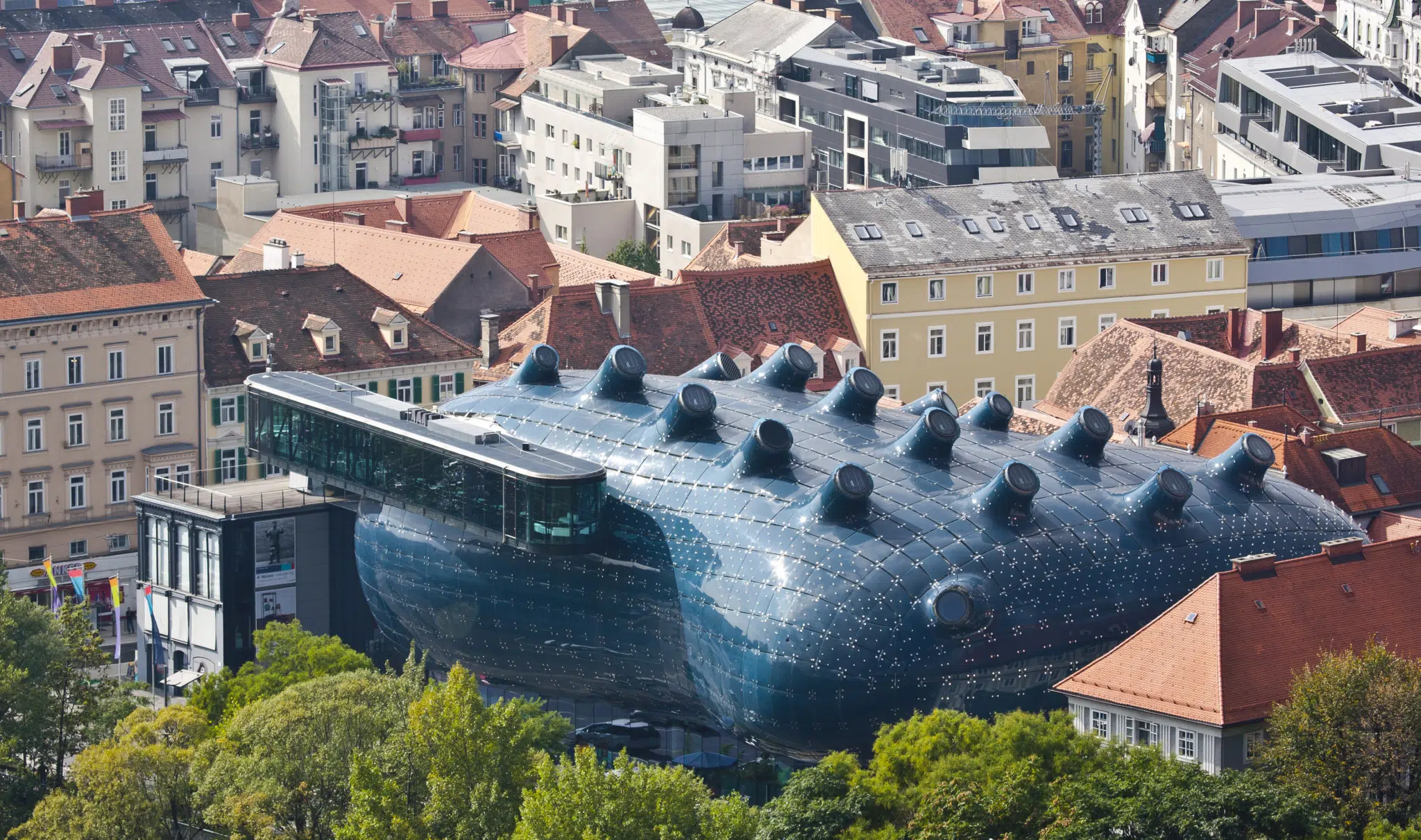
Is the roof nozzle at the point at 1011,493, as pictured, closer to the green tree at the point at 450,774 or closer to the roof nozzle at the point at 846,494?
the roof nozzle at the point at 846,494

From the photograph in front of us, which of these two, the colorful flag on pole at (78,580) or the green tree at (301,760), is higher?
the green tree at (301,760)

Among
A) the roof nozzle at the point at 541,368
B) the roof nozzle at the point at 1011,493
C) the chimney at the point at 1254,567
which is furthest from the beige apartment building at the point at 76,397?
the chimney at the point at 1254,567

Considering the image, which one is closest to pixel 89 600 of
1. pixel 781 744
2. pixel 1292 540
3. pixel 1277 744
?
pixel 781 744

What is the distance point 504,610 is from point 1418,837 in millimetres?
47536

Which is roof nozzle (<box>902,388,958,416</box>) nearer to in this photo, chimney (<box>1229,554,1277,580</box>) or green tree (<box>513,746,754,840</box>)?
chimney (<box>1229,554,1277,580</box>)

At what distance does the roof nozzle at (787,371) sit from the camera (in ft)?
577

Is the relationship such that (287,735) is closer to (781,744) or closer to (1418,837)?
(781,744)

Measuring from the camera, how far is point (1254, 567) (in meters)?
150

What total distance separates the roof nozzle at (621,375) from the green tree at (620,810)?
3558 centimetres

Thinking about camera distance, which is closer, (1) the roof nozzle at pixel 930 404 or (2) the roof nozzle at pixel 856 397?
(2) the roof nozzle at pixel 856 397

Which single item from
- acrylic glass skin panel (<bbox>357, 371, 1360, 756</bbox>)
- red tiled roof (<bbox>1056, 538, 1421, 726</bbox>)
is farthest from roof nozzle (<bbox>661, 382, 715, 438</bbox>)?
red tiled roof (<bbox>1056, 538, 1421, 726</bbox>)

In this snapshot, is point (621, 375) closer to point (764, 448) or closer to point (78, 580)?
point (764, 448)

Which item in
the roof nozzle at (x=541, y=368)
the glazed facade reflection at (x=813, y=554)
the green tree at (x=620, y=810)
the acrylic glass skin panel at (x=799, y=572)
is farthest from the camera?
the roof nozzle at (x=541, y=368)

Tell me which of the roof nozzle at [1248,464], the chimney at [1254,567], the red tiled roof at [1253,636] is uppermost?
the roof nozzle at [1248,464]
